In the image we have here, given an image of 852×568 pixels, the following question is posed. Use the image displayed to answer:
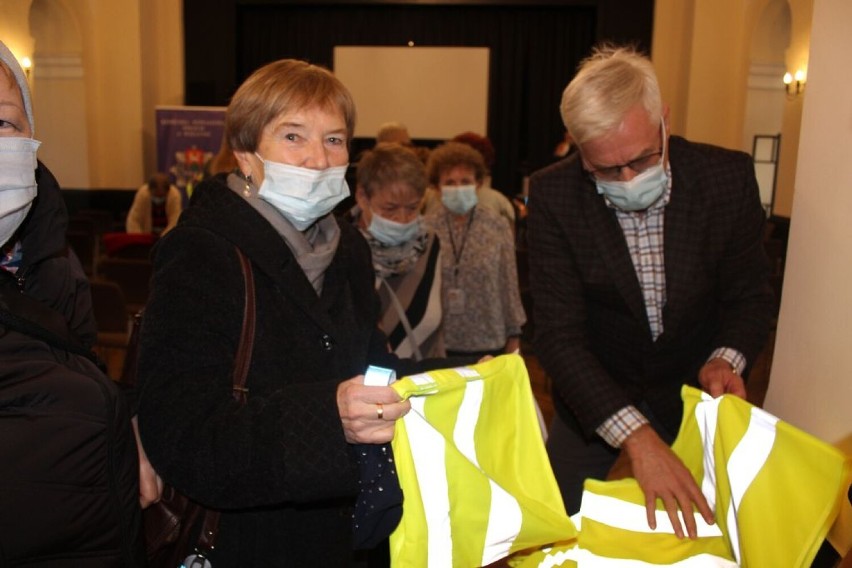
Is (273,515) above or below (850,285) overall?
below

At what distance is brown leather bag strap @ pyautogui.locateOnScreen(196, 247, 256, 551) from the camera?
141 centimetres

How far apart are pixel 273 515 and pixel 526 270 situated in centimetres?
493

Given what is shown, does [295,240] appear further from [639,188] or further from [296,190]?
[639,188]

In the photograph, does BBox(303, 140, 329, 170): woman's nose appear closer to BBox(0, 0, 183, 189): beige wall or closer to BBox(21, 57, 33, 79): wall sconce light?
BBox(21, 57, 33, 79): wall sconce light

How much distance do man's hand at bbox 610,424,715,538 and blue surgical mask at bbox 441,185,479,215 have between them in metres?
2.52

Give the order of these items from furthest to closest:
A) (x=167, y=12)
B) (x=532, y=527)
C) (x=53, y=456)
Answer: (x=167, y=12) → (x=532, y=527) → (x=53, y=456)

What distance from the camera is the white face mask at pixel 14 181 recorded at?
1248mm

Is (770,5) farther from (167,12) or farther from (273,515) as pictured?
(273,515)

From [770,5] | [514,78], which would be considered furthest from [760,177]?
[514,78]

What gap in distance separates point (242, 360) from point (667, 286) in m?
1.12

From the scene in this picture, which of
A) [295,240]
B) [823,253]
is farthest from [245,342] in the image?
[823,253]

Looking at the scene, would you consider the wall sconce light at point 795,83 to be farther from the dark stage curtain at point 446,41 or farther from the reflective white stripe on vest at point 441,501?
the reflective white stripe on vest at point 441,501

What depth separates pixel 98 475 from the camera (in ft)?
3.77

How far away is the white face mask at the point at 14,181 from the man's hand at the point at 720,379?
144cm
